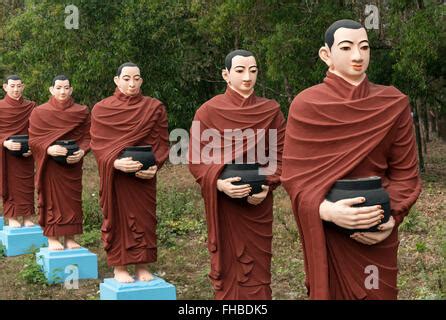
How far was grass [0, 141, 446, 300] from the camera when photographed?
742 centimetres

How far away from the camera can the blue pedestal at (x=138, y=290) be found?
6.62 meters

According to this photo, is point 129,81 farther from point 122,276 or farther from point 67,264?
point 67,264

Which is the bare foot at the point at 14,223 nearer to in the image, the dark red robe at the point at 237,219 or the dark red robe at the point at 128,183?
the dark red robe at the point at 128,183

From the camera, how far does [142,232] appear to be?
22.4 feet

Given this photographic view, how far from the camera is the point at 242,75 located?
18.5 ft

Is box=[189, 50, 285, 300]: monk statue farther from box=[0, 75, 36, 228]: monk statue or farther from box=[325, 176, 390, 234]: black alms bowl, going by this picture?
box=[0, 75, 36, 228]: monk statue

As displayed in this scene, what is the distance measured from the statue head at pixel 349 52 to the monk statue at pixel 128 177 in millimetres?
2904

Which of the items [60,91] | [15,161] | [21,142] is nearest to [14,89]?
[21,142]

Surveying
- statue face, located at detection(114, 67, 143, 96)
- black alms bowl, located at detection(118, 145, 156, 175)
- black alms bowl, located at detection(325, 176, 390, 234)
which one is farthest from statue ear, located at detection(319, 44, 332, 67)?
statue face, located at detection(114, 67, 143, 96)

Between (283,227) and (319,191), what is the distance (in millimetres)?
6234

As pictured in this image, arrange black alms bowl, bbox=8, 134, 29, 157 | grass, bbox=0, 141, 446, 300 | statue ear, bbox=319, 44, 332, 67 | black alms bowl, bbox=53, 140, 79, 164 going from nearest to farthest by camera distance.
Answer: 1. statue ear, bbox=319, 44, 332, 67
2. grass, bbox=0, 141, 446, 300
3. black alms bowl, bbox=53, 140, 79, 164
4. black alms bowl, bbox=8, 134, 29, 157

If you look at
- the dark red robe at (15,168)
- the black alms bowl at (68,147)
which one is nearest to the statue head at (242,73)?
the black alms bowl at (68,147)

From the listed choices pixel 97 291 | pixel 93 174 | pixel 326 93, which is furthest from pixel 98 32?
pixel 326 93

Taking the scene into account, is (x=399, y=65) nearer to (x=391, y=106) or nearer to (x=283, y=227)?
(x=283, y=227)
